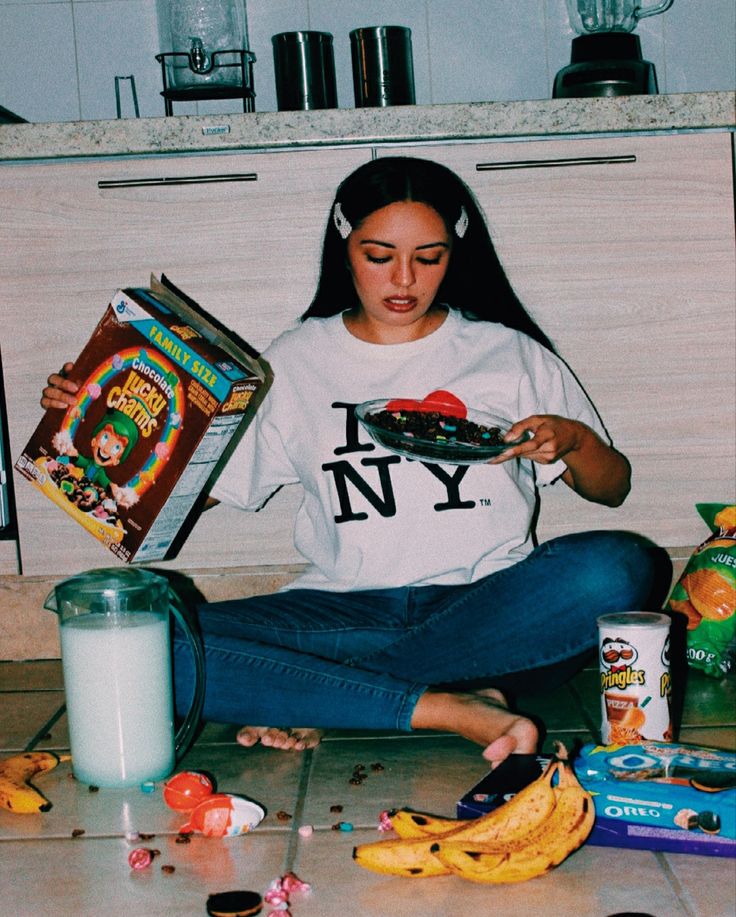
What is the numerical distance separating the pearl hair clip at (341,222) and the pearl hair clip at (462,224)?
0.14 meters

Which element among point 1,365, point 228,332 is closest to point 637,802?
point 228,332

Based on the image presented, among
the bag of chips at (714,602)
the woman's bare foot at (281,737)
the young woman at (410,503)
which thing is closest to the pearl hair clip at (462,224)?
the young woman at (410,503)

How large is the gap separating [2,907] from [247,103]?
4.66 ft

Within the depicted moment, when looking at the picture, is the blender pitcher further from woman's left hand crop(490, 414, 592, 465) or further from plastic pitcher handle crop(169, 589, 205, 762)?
plastic pitcher handle crop(169, 589, 205, 762)

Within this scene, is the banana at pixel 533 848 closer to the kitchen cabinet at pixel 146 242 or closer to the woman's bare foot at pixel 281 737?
the woman's bare foot at pixel 281 737

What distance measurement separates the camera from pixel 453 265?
5.25 ft

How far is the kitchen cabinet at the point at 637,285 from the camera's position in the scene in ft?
5.47

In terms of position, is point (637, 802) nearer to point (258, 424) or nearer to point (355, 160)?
point (258, 424)

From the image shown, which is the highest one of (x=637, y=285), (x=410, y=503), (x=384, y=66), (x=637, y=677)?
(x=384, y=66)

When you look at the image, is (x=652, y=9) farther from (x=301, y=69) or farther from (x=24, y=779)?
(x=24, y=779)

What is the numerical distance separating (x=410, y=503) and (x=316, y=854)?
520 millimetres

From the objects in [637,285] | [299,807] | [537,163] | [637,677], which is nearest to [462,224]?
[537,163]

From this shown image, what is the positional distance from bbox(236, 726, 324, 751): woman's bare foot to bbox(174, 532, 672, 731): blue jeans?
0.07 feet

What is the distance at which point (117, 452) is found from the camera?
1306 mm
